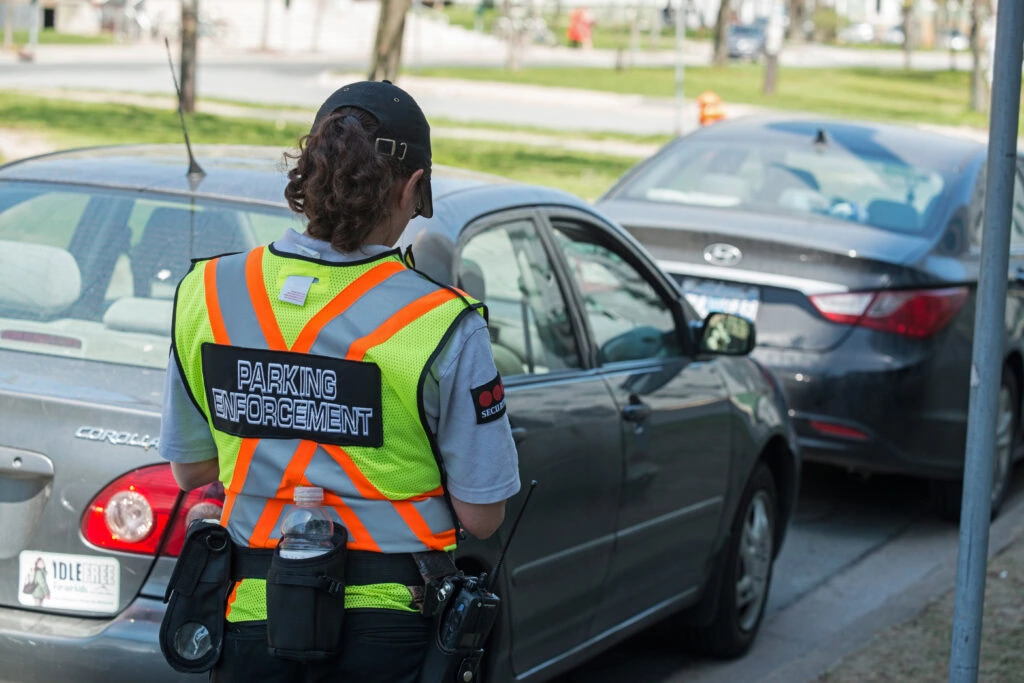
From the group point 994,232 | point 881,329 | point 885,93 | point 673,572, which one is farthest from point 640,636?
point 885,93

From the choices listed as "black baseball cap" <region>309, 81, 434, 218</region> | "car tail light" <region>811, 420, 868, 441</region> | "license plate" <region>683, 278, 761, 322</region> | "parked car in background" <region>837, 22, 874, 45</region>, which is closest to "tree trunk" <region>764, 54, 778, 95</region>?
"license plate" <region>683, 278, 761, 322</region>

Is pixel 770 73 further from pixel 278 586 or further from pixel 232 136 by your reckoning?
pixel 278 586

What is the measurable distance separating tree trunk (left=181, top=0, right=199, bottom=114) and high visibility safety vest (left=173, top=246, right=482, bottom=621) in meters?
20.5

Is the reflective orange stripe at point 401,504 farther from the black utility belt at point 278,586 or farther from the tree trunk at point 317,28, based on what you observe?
the tree trunk at point 317,28

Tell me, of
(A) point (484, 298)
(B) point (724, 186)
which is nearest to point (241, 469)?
(A) point (484, 298)

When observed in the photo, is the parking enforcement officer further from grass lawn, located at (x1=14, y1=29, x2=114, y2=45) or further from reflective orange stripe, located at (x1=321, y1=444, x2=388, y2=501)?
grass lawn, located at (x1=14, y1=29, x2=114, y2=45)

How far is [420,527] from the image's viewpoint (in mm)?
2520

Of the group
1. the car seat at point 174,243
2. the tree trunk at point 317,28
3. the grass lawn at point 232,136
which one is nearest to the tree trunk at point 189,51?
the grass lawn at point 232,136

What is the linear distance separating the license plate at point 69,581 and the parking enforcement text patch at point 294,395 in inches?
37.8

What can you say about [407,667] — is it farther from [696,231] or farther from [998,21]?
[696,231]

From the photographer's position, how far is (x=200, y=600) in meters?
2.55

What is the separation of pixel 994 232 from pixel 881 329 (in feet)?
11.1

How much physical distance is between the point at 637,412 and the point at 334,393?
2182 millimetres

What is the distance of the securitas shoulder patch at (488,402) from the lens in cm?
Answer: 250
